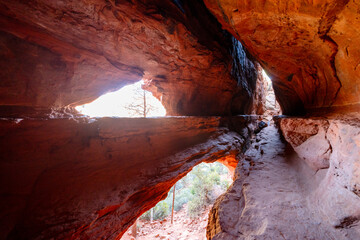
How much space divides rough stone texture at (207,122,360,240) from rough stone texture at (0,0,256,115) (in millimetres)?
4776

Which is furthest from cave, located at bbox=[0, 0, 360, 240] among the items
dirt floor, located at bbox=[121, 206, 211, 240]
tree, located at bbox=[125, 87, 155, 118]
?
dirt floor, located at bbox=[121, 206, 211, 240]

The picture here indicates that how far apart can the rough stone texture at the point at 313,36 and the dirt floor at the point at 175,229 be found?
950cm

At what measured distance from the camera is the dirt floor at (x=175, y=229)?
8297mm

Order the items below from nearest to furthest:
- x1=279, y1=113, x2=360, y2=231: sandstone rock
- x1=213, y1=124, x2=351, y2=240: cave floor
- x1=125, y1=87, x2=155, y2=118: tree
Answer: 1. x1=279, y1=113, x2=360, y2=231: sandstone rock
2. x1=213, y1=124, x2=351, y2=240: cave floor
3. x1=125, y1=87, x2=155, y2=118: tree

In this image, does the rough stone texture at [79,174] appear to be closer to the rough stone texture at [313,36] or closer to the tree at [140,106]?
the rough stone texture at [313,36]

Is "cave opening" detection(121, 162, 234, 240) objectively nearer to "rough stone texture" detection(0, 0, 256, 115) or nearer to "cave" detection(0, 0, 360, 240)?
"cave" detection(0, 0, 360, 240)

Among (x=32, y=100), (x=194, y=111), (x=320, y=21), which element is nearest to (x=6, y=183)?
(x=32, y=100)

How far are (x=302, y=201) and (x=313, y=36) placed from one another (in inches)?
136

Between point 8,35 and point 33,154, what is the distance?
288 cm

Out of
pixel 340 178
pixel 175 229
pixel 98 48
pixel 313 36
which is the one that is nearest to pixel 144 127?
pixel 98 48

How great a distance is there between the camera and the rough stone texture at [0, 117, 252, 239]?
2.21 meters

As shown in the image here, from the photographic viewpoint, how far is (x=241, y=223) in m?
2.60

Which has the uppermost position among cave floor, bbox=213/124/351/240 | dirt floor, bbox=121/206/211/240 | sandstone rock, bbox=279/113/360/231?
sandstone rock, bbox=279/113/360/231

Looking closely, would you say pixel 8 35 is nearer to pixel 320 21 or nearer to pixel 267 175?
pixel 320 21
